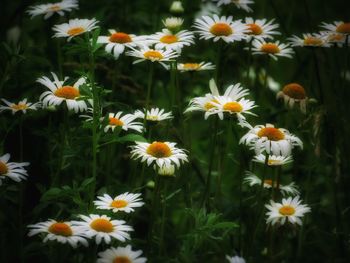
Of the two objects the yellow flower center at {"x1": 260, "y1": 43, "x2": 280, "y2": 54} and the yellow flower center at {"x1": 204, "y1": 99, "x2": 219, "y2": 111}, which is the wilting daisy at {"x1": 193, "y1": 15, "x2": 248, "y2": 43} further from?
the yellow flower center at {"x1": 204, "y1": 99, "x2": 219, "y2": 111}

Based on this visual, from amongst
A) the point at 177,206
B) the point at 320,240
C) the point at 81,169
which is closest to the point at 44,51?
the point at 81,169

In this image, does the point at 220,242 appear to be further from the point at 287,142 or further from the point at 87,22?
the point at 87,22

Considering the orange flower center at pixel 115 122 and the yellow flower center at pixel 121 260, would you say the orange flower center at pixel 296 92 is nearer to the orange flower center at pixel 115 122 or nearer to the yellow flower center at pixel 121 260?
the orange flower center at pixel 115 122

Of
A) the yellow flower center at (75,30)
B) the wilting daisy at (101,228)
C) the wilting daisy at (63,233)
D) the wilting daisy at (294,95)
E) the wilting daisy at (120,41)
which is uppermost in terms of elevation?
the yellow flower center at (75,30)

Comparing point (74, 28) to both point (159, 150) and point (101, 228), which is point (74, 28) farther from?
point (101, 228)

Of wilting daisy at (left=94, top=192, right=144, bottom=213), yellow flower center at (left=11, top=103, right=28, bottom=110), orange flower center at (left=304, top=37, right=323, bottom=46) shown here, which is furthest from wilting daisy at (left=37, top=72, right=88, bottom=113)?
orange flower center at (left=304, top=37, right=323, bottom=46)

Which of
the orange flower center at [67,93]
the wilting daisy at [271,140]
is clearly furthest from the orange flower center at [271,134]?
the orange flower center at [67,93]
